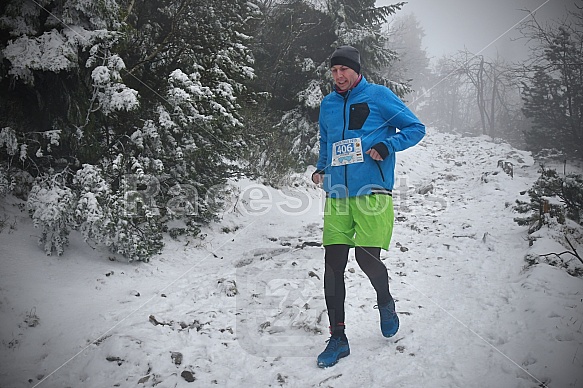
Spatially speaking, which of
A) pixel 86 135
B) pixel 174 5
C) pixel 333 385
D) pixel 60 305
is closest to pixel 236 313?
pixel 333 385

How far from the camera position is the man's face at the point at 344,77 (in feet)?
9.38

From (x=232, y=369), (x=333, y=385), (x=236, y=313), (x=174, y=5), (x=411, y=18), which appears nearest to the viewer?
(x=333, y=385)

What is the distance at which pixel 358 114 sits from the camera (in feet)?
9.37

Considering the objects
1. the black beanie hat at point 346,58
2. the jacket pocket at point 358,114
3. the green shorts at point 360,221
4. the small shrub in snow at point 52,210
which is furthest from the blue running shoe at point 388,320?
the small shrub in snow at point 52,210

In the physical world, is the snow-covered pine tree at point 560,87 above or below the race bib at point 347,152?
above

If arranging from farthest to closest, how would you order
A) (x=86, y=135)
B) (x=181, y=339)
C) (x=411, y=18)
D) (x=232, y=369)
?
(x=411, y=18) → (x=86, y=135) → (x=181, y=339) → (x=232, y=369)

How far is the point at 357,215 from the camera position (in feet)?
9.11

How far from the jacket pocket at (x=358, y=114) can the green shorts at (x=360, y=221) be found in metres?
0.63

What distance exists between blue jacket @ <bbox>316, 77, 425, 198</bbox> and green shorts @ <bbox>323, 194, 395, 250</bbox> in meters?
0.08

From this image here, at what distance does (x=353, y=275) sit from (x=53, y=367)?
11.0 ft

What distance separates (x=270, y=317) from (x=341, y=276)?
1183 mm

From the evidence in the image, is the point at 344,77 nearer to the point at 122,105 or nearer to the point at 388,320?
the point at 388,320

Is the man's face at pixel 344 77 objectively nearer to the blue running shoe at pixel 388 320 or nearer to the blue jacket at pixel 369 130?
the blue jacket at pixel 369 130

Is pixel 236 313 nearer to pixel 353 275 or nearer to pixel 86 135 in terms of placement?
pixel 353 275
